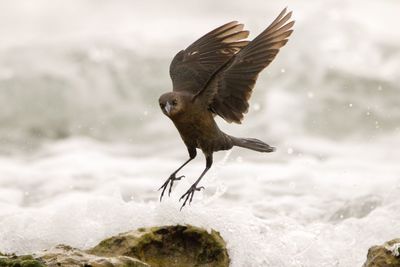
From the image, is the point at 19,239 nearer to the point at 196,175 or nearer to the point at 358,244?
the point at 358,244

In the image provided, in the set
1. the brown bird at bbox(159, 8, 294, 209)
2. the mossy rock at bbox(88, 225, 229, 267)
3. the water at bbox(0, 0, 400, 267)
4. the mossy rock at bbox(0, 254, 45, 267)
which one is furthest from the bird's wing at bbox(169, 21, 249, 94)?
the mossy rock at bbox(0, 254, 45, 267)

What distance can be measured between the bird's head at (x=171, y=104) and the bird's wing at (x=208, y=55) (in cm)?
51

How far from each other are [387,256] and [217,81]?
169cm

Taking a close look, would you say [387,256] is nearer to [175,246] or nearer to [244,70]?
[175,246]

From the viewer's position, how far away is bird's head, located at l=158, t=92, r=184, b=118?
674 centimetres

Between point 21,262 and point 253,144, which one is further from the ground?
point 253,144

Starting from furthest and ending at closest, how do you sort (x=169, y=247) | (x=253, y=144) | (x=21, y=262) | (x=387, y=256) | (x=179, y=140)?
1. (x=179, y=140)
2. (x=253, y=144)
3. (x=169, y=247)
4. (x=387, y=256)
5. (x=21, y=262)

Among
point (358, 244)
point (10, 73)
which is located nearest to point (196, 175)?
point (358, 244)

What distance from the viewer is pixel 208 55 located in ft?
24.8

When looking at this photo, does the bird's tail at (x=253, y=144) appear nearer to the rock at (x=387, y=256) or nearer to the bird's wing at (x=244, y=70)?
the bird's wing at (x=244, y=70)

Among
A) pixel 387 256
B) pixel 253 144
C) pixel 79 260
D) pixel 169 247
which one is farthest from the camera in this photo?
pixel 253 144

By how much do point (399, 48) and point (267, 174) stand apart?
588cm

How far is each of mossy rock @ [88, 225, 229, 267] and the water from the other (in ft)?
0.96

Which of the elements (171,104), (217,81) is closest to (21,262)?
(171,104)
